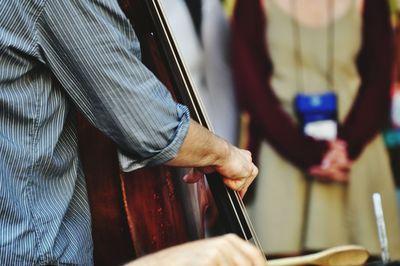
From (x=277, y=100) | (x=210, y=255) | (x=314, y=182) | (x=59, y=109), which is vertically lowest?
(x=314, y=182)

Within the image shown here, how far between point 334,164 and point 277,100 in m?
0.42

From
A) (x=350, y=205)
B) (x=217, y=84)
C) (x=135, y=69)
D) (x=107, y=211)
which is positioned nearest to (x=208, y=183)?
(x=107, y=211)

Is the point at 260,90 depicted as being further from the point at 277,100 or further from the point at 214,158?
the point at 214,158

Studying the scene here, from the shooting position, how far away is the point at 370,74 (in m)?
2.99

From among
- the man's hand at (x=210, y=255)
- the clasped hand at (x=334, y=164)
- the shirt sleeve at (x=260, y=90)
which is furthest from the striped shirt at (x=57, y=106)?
the clasped hand at (x=334, y=164)

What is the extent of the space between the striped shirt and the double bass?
0.21m

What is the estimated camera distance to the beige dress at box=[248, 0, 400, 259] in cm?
296

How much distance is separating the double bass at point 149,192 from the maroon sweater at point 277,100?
1.33 meters

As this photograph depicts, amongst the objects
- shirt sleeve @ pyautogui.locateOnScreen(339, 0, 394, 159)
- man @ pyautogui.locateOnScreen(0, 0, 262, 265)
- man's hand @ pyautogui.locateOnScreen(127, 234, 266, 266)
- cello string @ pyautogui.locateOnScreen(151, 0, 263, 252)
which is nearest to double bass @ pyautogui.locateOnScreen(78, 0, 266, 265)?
cello string @ pyautogui.locateOnScreen(151, 0, 263, 252)

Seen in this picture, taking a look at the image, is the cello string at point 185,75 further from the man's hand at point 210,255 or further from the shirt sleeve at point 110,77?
the man's hand at point 210,255

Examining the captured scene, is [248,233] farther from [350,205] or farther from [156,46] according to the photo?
[350,205]

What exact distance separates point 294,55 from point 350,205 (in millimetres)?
791

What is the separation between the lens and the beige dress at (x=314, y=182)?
2961mm

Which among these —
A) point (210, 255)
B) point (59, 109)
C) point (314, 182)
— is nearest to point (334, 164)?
point (314, 182)
